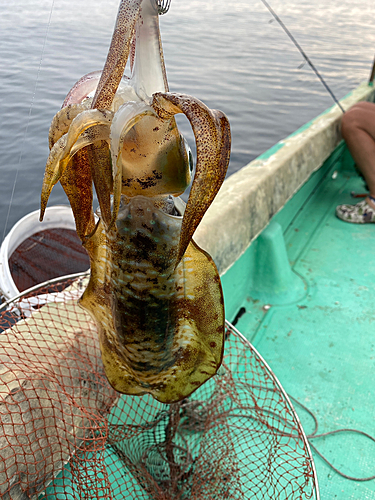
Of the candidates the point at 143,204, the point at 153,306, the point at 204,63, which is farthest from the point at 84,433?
the point at 204,63

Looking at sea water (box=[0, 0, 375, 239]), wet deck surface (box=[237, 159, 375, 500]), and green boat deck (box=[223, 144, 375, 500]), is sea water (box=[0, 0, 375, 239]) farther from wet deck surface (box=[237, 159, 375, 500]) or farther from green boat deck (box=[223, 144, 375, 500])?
wet deck surface (box=[237, 159, 375, 500])

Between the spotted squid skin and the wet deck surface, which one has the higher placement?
the spotted squid skin

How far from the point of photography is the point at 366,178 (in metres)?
4.51

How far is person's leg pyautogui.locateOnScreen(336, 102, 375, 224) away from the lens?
14.1 ft

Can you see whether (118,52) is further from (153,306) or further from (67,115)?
(153,306)

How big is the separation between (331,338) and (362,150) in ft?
8.18

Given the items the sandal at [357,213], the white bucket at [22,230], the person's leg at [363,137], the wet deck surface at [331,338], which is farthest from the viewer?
the person's leg at [363,137]

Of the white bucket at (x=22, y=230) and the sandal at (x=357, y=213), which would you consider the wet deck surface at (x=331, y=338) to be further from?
the white bucket at (x=22, y=230)

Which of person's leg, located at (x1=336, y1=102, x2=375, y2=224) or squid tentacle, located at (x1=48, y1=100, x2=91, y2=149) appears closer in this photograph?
squid tentacle, located at (x1=48, y1=100, x2=91, y2=149)

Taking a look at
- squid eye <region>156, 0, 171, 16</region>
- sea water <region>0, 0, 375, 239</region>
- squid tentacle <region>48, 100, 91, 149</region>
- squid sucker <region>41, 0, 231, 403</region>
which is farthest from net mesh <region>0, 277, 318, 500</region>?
squid eye <region>156, 0, 171, 16</region>

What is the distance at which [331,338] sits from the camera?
9.62ft

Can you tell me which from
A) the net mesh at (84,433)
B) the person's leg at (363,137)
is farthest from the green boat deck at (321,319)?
the person's leg at (363,137)

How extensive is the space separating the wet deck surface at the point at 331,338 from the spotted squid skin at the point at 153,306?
1297 millimetres

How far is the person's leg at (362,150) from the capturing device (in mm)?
4305
